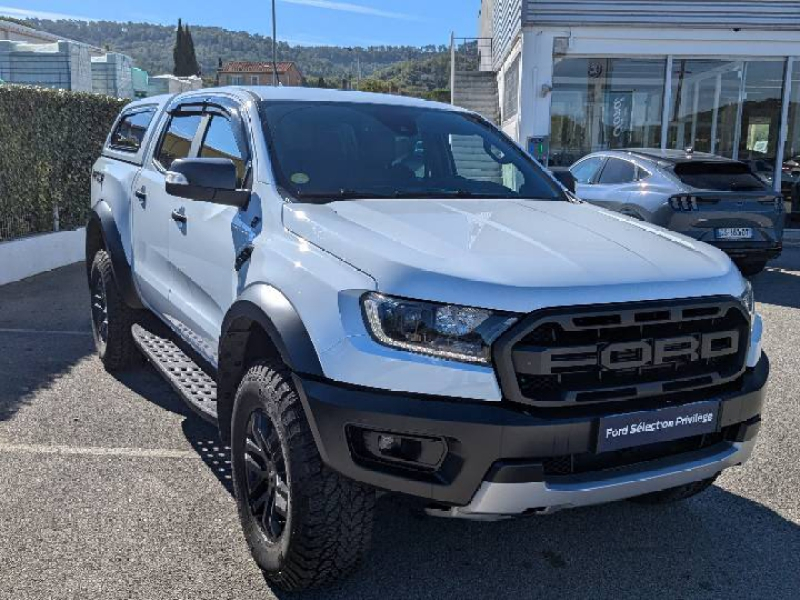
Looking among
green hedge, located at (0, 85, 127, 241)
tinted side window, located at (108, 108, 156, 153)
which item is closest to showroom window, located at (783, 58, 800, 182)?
green hedge, located at (0, 85, 127, 241)

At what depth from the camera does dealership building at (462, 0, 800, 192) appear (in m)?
12.9

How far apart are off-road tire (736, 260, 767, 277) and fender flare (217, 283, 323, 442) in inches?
295

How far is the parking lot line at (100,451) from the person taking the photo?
380 cm

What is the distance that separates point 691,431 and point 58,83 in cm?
2345

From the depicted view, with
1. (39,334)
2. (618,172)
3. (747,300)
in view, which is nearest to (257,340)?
(747,300)

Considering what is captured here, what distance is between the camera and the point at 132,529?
3064mm

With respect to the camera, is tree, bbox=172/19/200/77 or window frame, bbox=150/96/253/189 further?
tree, bbox=172/19/200/77

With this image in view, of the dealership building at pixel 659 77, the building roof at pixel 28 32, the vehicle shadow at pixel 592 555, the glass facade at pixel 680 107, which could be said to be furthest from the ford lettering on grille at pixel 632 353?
the building roof at pixel 28 32

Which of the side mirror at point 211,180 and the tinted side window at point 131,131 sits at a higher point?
the tinted side window at point 131,131

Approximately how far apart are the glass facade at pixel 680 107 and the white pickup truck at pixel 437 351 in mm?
11351

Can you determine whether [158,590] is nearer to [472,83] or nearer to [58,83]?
[472,83]

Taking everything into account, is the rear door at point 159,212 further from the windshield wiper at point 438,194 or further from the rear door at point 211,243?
the windshield wiper at point 438,194

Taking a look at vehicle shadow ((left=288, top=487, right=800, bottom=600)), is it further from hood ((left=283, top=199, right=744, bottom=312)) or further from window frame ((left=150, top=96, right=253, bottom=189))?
window frame ((left=150, top=96, right=253, bottom=189))

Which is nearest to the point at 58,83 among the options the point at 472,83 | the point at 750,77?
the point at 472,83
